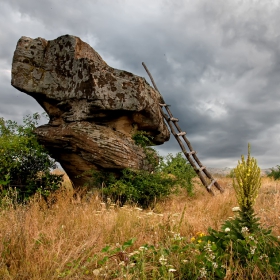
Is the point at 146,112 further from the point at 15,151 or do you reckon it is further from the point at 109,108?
the point at 15,151

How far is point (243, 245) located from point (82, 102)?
7.17 metres

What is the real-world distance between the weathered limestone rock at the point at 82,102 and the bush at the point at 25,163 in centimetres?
44

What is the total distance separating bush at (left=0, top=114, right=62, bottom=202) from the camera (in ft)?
32.9

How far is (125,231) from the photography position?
217 inches

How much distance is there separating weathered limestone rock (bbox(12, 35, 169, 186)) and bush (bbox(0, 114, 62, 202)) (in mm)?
436

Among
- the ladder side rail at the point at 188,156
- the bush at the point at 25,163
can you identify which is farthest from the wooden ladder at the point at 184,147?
the bush at the point at 25,163

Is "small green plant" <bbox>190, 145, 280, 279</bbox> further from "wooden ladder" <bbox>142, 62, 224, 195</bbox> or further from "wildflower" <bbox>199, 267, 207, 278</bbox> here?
"wooden ladder" <bbox>142, 62, 224, 195</bbox>

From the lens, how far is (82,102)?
9.83 meters

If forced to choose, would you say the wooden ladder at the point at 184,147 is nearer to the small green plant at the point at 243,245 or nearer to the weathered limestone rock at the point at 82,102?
the weathered limestone rock at the point at 82,102

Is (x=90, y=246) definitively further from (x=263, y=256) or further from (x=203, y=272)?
(x=263, y=256)

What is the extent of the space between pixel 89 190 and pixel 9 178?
9.10ft

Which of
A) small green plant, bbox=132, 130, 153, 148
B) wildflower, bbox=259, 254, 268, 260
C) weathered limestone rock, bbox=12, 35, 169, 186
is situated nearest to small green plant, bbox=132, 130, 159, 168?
small green plant, bbox=132, 130, 153, 148

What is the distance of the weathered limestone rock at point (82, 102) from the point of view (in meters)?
9.55

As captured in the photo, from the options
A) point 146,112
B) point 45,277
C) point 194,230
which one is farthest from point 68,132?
point 45,277
